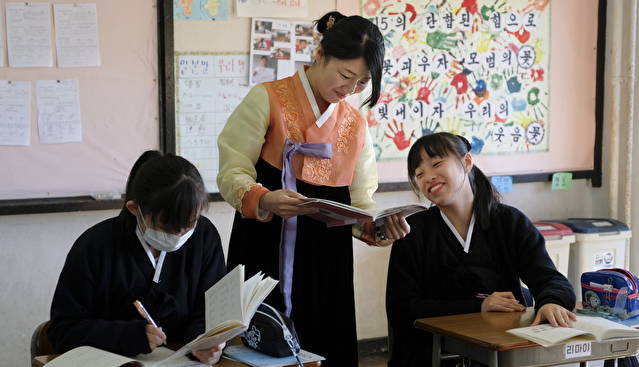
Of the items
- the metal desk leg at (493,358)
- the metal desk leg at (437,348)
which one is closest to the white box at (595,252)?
the metal desk leg at (437,348)

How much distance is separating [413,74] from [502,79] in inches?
22.1

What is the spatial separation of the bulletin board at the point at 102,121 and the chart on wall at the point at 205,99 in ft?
0.39

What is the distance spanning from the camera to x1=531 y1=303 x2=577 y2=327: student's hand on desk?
7.29 ft

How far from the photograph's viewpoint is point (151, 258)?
1.92m

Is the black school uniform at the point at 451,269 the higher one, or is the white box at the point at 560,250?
the black school uniform at the point at 451,269

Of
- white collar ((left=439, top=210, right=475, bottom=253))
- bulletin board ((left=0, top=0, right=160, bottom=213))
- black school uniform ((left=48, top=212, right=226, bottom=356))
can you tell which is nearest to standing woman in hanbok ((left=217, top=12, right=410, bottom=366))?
black school uniform ((left=48, top=212, right=226, bottom=356))

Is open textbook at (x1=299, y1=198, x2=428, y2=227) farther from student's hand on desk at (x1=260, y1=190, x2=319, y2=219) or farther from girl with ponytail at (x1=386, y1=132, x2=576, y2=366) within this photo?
girl with ponytail at (x1=386, y1=132, x2=576, y2=366)

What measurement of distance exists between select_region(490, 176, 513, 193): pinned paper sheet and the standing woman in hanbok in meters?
2.32

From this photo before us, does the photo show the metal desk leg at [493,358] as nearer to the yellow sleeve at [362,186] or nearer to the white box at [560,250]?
the yellow sleeve at [362,186]

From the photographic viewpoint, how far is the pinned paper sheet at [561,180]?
459cm

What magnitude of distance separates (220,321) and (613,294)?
1.30 m

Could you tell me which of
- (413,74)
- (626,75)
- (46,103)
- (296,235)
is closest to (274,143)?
(296,235)

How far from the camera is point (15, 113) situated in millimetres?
3221

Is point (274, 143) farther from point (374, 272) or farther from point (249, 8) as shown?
point (374, 272)
